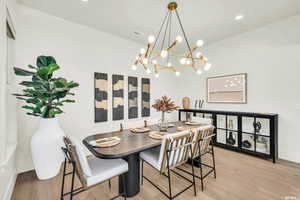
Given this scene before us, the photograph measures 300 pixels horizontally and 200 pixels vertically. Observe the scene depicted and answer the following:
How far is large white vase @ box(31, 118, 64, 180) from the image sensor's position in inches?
79.7

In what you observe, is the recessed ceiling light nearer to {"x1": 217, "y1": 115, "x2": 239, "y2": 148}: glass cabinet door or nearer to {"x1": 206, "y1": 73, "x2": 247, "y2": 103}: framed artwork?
{"x1": 206, "y1": 73, "x2": 247, "y2": 103}: framed artwork

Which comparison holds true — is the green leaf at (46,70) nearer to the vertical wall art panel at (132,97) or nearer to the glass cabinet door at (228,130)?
the vertical wall art panel at (132,97)

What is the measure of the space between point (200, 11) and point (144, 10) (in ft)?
3.53

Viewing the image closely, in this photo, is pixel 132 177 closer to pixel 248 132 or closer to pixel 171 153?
pixel 171 153

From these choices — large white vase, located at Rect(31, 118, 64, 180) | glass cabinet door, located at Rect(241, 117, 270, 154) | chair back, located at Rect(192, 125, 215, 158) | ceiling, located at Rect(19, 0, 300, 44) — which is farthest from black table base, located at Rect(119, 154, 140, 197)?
glass cabinet door, located at Rect(241, 117, 270, 154)

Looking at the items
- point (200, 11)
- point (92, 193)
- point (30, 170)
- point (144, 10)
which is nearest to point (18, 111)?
point (30, 170)

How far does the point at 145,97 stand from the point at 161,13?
2.25 m

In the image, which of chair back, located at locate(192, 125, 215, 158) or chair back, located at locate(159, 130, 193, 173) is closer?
chair back, located at locate(159, 130, 193, 173)

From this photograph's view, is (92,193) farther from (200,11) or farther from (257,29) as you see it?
(257,29)

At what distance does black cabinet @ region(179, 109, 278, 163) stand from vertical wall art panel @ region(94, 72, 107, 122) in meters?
2.76

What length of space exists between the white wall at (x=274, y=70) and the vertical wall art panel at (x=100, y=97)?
3.28 meters

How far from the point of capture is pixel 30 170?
238 cm

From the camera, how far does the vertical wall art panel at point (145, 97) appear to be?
4020mm

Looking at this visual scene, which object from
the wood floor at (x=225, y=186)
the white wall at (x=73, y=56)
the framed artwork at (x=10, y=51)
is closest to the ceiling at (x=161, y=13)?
the white wall at (x=73, y=56)
